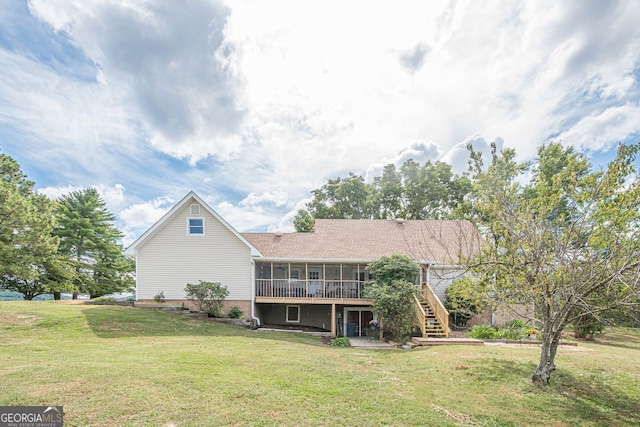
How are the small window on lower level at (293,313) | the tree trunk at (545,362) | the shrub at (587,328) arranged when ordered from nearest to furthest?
the tree trunk at (545,362)
the shrub at (587,328)
the small window on lower level at (293,313)

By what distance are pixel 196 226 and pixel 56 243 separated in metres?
8.13

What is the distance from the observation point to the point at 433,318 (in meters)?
16.1

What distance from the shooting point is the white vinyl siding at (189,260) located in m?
17.5

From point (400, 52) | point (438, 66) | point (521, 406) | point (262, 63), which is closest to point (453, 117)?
point (438, 66)

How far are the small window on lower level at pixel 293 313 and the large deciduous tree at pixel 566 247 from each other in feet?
46.0

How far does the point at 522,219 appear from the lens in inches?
282

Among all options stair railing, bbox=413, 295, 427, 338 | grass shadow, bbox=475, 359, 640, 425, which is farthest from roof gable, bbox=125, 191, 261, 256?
grass shadow, bbox=475, 359, 640, 425

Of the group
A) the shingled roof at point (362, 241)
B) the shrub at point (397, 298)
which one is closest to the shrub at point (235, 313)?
the shingled roof at point (362, 241)

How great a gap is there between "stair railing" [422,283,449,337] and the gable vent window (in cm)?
1297

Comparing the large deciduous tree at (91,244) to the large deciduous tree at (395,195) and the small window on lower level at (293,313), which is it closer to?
the large deciduous tree at (395,195)

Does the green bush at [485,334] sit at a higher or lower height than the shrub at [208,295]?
lower

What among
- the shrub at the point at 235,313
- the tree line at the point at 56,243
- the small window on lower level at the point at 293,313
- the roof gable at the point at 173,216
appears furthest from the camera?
the small window on lower level at the point at 293,313

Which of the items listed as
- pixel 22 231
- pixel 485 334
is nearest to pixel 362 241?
pixel 485 334

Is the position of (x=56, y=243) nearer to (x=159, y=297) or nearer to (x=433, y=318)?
(x=159, y=297)
